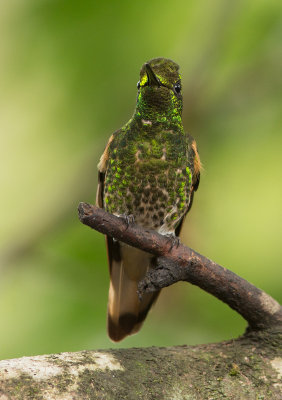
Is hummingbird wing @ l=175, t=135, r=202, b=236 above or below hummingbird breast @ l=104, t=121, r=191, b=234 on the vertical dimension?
above

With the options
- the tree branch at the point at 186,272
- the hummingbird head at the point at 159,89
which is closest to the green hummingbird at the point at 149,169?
the hummingbird head at the point at 159,89

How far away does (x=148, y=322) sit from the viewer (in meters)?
3.01

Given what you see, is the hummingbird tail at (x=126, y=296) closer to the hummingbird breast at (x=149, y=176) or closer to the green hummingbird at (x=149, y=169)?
the green hummingbird at (x=149, y=169)

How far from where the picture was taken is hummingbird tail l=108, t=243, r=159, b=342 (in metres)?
2.92

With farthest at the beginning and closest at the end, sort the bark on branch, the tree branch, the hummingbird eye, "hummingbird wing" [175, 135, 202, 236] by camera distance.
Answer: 1. "hummingbird wing" [175, 135, 202, 236]
2. the hummingbird eye
3. the tree branch
4. the bark on branch

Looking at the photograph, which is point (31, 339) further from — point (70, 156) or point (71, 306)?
point (70, 156)

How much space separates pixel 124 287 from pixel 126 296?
66mm

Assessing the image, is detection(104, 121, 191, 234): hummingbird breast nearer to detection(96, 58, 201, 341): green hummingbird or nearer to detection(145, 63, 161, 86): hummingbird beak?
detection(96, 58, 201, 341): green hummingbird

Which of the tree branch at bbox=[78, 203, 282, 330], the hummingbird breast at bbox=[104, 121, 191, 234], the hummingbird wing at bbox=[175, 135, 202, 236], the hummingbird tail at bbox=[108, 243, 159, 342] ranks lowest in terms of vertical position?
the tree branch at bbox=[78, 203, 282, 330]

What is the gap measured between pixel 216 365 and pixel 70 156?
1.62 m

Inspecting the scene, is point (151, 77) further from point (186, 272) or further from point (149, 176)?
point (186, 272)

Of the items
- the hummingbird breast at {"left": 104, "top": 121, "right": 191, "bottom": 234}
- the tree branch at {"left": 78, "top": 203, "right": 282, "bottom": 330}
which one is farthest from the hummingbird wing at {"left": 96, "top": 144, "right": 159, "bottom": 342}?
the tree branch at {"left": 78, "top": 203, "right": 282, "bottom": 330}

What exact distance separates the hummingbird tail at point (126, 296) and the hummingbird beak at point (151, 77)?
3.21 feet

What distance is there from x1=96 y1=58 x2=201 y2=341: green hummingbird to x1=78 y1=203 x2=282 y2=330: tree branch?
0.77 metres
